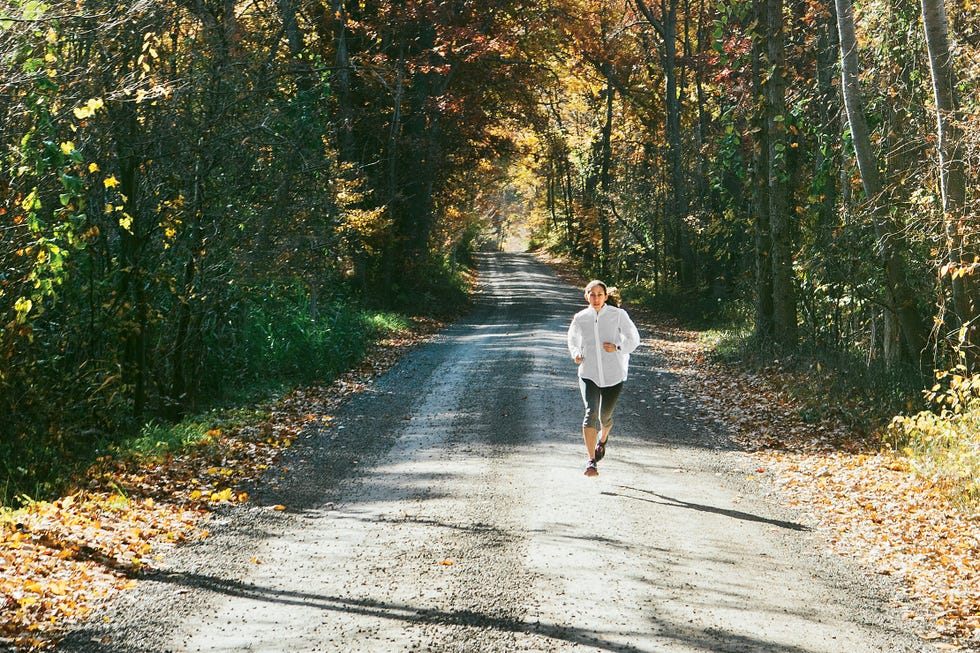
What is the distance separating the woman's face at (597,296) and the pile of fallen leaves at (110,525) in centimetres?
396

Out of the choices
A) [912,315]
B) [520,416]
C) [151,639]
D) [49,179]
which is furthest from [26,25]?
[912,315]

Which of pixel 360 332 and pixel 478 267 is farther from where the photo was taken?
pixel 478 267

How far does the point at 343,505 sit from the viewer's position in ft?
28.1

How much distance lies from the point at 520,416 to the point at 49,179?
6.69 metres

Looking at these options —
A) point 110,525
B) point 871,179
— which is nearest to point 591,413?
point 110,525

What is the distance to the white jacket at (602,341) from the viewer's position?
31.6ft

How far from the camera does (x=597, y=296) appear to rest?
961 cm

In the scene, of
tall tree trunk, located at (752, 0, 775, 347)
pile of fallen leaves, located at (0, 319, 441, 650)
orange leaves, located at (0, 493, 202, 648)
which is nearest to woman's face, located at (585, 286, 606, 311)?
pile of fallen leaves, located at (0, 319, 441, 650)

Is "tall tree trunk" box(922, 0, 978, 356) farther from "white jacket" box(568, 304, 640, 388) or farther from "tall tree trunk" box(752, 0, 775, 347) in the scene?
"tall tree trunk" box(752, 0, 775, 347)

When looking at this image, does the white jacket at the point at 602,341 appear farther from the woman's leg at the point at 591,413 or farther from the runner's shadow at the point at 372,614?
the runner's shadow at the point at 372,614

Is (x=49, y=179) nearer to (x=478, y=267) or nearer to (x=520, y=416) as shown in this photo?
(x=520, y=416)

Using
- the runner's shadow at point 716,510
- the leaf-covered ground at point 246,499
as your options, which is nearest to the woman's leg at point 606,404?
the runner's shadow at point 716,510

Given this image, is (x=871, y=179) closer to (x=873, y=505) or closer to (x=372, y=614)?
(x=873, y=505)

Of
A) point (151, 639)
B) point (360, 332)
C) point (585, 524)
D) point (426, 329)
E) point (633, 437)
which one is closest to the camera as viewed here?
point (151, 639)
